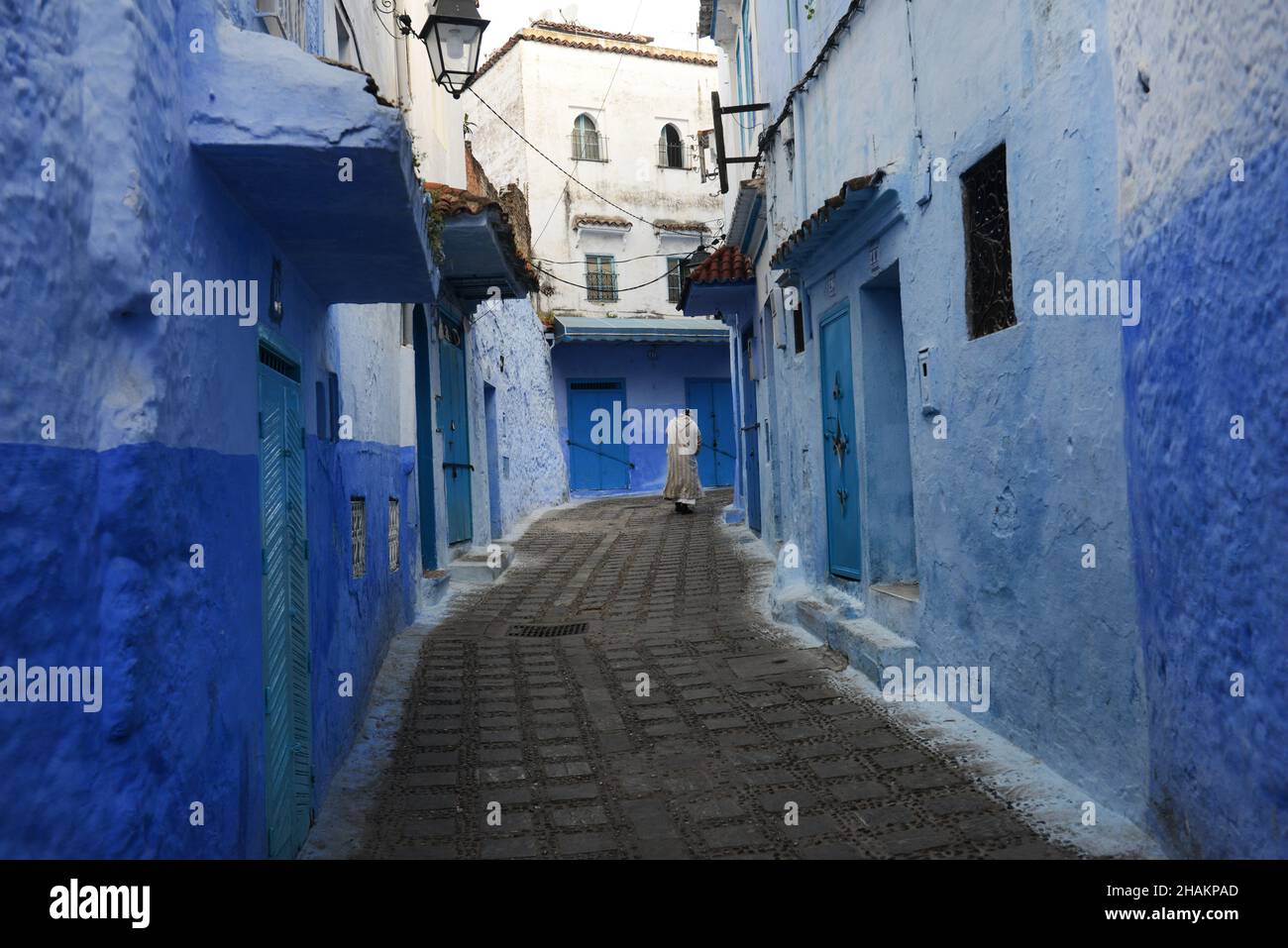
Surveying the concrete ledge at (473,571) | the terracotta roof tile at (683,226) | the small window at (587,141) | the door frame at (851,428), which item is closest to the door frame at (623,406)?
the terracotta roof tile at (683,226)

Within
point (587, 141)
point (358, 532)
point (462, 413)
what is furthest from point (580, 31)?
point (358, 532)

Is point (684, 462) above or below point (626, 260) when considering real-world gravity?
below

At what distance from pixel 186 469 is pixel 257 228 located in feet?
4.50

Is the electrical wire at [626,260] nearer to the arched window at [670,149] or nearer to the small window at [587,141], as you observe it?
the arched window at [670,149]

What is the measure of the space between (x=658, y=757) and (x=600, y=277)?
20.0 m

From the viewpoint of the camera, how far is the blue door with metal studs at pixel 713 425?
78.4ft

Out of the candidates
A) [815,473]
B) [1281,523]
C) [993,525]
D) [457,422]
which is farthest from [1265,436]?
[457,422]

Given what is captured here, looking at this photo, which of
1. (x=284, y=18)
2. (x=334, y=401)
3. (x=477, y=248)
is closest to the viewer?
(x=284, y=18)

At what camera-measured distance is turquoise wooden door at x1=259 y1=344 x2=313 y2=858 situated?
382 cm

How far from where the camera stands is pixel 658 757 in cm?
529

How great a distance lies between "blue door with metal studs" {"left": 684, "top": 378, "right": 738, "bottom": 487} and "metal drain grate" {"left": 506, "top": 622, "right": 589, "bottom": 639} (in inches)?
604

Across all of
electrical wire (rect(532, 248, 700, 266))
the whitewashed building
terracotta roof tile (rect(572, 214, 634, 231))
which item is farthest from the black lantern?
terracotta roof tile (rect(572, 214, 634, 231))

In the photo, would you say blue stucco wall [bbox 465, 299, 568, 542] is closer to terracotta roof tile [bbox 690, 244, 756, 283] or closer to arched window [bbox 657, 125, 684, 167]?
terracotta roof tile [bbox 690, 244, 756, 283]

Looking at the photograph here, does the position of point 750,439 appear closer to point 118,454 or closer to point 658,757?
point 658,757
